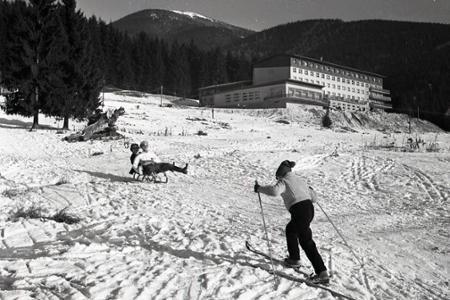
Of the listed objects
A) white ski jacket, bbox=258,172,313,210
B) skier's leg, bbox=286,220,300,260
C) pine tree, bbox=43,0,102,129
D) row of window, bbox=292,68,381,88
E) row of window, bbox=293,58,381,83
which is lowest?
skier's leg, bbox=286,220,300,260

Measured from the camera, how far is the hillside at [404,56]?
105m

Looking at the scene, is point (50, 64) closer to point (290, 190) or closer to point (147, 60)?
point (290, 190)

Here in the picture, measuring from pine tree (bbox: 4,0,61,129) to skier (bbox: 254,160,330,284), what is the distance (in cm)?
2839

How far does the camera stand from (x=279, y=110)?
194 feet

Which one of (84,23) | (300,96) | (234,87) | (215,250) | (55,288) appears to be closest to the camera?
(55,288)

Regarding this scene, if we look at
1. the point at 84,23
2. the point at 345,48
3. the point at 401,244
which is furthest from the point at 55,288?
the point at 345,48

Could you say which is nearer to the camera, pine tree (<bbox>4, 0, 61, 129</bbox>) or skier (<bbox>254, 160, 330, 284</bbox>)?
skier (<bbox>254, 160, 330, 284</bbox>)

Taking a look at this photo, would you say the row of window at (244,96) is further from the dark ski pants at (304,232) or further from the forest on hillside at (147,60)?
the dark ski pants at (304,232)

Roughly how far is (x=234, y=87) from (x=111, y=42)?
32.6 meters

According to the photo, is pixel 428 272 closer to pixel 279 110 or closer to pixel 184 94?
pixel 279 110

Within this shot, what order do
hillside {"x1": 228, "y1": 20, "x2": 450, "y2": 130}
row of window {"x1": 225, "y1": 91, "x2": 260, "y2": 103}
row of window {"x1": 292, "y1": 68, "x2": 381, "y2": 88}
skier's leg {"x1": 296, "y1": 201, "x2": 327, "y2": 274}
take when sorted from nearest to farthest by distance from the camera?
skier's leg {"x1": 296, "y1": 201, "x2": 327, "y2": 274} → row of window {"x1": 225, "y1": 91, "x2": 260, "y2": 103} → row of window {"x1": 292, "y1": 68, "x2": 381, "y2": 88} → hillside {"x1": 228, "y1": 20, "x2": 450, "y2": 130}

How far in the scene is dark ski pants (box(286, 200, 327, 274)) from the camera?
5.52 meters

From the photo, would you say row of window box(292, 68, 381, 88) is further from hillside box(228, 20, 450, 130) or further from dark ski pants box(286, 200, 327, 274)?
dark ski pants box(286, 200, 327, 274)

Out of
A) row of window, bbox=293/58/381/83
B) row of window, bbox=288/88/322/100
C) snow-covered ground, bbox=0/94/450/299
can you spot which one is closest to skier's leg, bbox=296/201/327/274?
snow-covered ground, bbox=0/94/450/299
